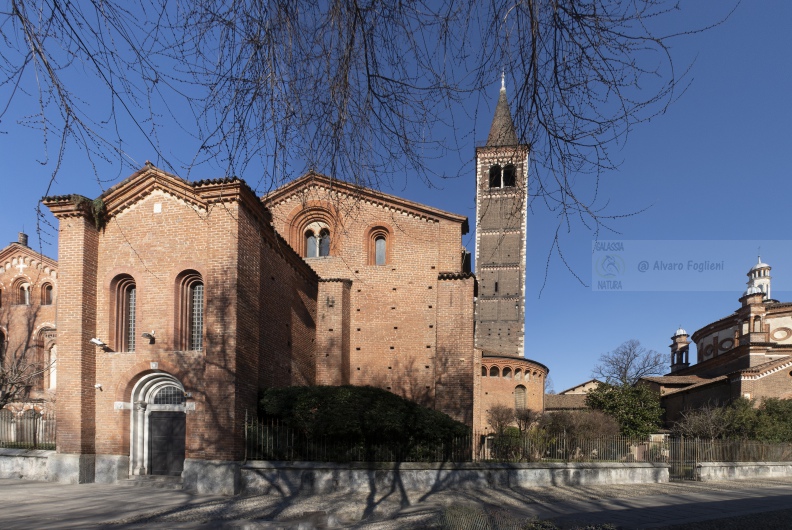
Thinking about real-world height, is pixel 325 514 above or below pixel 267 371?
below

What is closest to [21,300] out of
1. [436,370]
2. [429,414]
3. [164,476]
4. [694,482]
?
[164,476]

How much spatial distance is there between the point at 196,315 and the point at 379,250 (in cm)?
861

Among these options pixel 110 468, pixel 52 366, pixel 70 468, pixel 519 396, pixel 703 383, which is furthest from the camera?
pixel 703 383

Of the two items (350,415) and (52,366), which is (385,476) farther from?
(52,366)

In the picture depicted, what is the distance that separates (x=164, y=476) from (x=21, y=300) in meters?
19.6

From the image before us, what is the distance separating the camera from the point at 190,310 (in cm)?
1354

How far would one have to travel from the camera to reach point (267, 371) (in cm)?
1437

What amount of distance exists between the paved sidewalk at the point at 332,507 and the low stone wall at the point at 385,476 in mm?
371

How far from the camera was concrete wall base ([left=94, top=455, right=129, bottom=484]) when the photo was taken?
12.9m

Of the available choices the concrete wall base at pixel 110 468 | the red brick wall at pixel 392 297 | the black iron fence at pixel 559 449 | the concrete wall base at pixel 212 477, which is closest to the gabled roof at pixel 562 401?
the black iron fence at pixel 559 449

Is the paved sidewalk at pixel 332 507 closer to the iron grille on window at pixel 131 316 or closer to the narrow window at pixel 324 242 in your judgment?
the iron grille on window at pixel 131 316

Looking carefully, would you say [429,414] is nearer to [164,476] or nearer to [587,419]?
[164,476]

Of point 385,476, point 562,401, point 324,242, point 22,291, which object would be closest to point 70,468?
point 385,476

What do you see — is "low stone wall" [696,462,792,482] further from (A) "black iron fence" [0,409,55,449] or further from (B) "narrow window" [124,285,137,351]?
(A) "black iron fence" [0,409,55,449]
